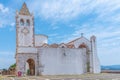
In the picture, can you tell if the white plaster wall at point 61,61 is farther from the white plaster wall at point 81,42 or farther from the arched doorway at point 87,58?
the white plaster wall at point 81,42

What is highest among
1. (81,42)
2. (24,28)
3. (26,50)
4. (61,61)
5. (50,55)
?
(24,28)

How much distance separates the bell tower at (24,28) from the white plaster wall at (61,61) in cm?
374

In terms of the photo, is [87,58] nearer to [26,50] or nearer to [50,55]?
[50,55]

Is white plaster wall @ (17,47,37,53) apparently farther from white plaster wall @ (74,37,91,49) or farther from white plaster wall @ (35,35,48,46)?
white plaster wall @ (35,35,48,46)

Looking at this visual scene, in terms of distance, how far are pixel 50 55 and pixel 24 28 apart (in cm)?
628

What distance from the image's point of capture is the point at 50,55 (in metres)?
35.2

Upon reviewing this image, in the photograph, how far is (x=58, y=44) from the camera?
128 ft

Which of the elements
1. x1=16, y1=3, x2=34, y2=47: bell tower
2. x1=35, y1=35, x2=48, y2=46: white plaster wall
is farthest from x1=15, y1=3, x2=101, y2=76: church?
x1=35, y1=35, x2=48, y2=46: white plaster wall

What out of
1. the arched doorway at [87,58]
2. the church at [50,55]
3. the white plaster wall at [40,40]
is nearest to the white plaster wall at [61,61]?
the church at [50,55]

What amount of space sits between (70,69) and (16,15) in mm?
12115

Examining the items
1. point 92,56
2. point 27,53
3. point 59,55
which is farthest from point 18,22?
point 92,56

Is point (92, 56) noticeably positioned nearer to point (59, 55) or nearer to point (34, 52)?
point (59, 55)

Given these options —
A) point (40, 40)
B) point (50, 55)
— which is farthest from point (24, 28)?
point (40, 40)

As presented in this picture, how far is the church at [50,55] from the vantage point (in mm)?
34094
